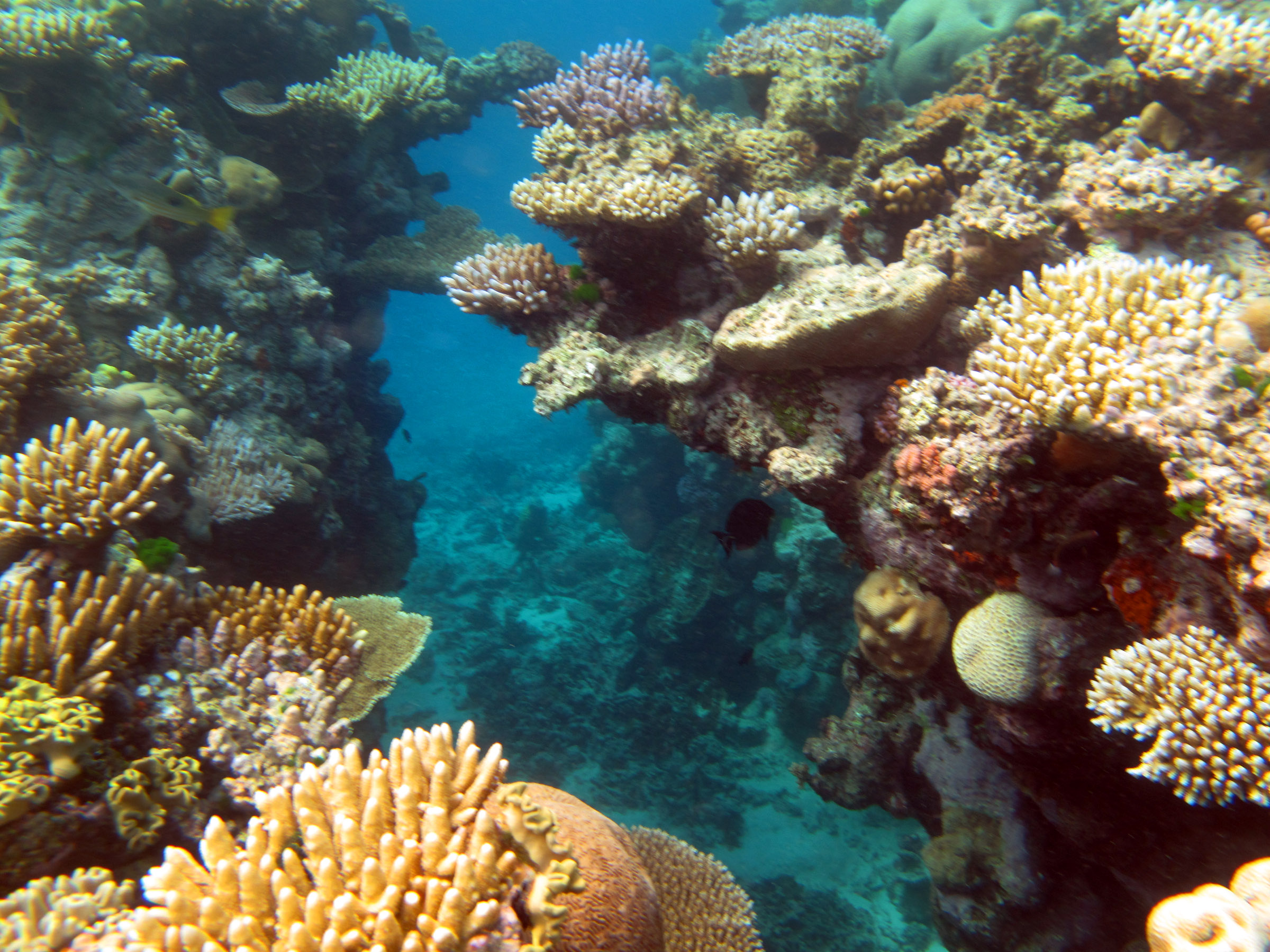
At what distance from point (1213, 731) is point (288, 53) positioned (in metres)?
13.1

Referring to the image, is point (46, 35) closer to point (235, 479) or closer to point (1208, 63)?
point (235, 479)

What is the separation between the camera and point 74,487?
3.82m

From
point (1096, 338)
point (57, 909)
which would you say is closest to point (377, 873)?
point (57, 909)

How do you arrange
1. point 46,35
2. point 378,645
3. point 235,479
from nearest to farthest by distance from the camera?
point 378,645, point 235,479, point 46,35

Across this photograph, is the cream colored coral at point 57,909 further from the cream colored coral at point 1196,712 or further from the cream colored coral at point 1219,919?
the cream colored coral at point 1196,712

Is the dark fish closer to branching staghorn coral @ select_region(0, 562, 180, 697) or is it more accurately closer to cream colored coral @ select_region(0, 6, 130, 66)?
branching staghorn coral @ select_region(0, 562, 180, 697)

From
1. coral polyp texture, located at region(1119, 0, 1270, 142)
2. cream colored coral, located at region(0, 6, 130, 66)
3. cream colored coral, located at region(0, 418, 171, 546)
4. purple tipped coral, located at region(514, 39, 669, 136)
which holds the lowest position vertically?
cream colored coral, located at region(0, 418, 171, 546)

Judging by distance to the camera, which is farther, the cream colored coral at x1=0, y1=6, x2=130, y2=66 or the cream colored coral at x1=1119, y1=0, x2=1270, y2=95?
the cream colored coral at x1=0, y1=6, x2=130, y2=66

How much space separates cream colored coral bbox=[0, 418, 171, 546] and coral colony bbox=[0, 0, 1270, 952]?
0.03 m

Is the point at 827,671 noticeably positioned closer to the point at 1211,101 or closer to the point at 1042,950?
the point at 1042,950

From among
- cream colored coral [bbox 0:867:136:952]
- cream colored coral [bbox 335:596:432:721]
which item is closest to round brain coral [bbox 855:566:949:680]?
A: cream colored coral [bbox 335:596:432:721]

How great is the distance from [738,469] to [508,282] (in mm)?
2569

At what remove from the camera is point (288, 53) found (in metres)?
9.49

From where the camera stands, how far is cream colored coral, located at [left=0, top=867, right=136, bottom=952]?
7.68ft
